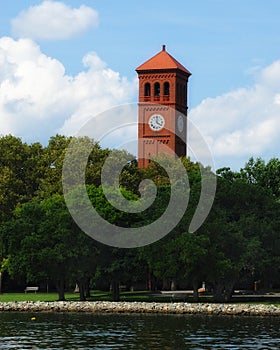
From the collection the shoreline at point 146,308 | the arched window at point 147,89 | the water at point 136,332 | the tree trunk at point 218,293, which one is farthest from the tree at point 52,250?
the arched window at point 147,89

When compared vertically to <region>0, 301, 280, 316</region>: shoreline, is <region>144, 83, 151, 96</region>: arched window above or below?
above

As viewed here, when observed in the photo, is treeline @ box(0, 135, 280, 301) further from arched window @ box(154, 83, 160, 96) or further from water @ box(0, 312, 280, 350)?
arched window @ box(154, 83, 160, 96)

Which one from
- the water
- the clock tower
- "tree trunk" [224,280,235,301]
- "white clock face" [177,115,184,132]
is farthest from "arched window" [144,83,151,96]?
the water

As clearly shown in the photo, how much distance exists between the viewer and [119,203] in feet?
261

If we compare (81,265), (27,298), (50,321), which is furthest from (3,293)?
(50,321)

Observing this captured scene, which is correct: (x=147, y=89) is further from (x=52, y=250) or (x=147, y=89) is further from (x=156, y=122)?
(x=52, y=250)

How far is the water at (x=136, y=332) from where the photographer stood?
47281 millimetres

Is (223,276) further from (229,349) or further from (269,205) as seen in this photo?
(229,349)

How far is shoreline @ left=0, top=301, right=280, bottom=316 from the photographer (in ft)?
219

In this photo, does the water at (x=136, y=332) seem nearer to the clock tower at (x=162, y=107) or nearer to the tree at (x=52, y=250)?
the tree at (x=52, y=250)

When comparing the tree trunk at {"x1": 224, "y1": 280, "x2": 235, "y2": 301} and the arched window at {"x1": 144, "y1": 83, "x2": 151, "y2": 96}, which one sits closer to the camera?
the tree trunk at {"x1": 224, "y1": 280, "x2": 235, "y2": 301}

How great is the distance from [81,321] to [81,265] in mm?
15012

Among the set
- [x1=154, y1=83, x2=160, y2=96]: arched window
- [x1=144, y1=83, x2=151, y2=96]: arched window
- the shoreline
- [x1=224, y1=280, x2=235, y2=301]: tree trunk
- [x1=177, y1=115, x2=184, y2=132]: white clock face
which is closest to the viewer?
the shoreline

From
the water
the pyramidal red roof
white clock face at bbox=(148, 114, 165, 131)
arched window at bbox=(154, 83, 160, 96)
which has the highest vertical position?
the pyramidal red roof
